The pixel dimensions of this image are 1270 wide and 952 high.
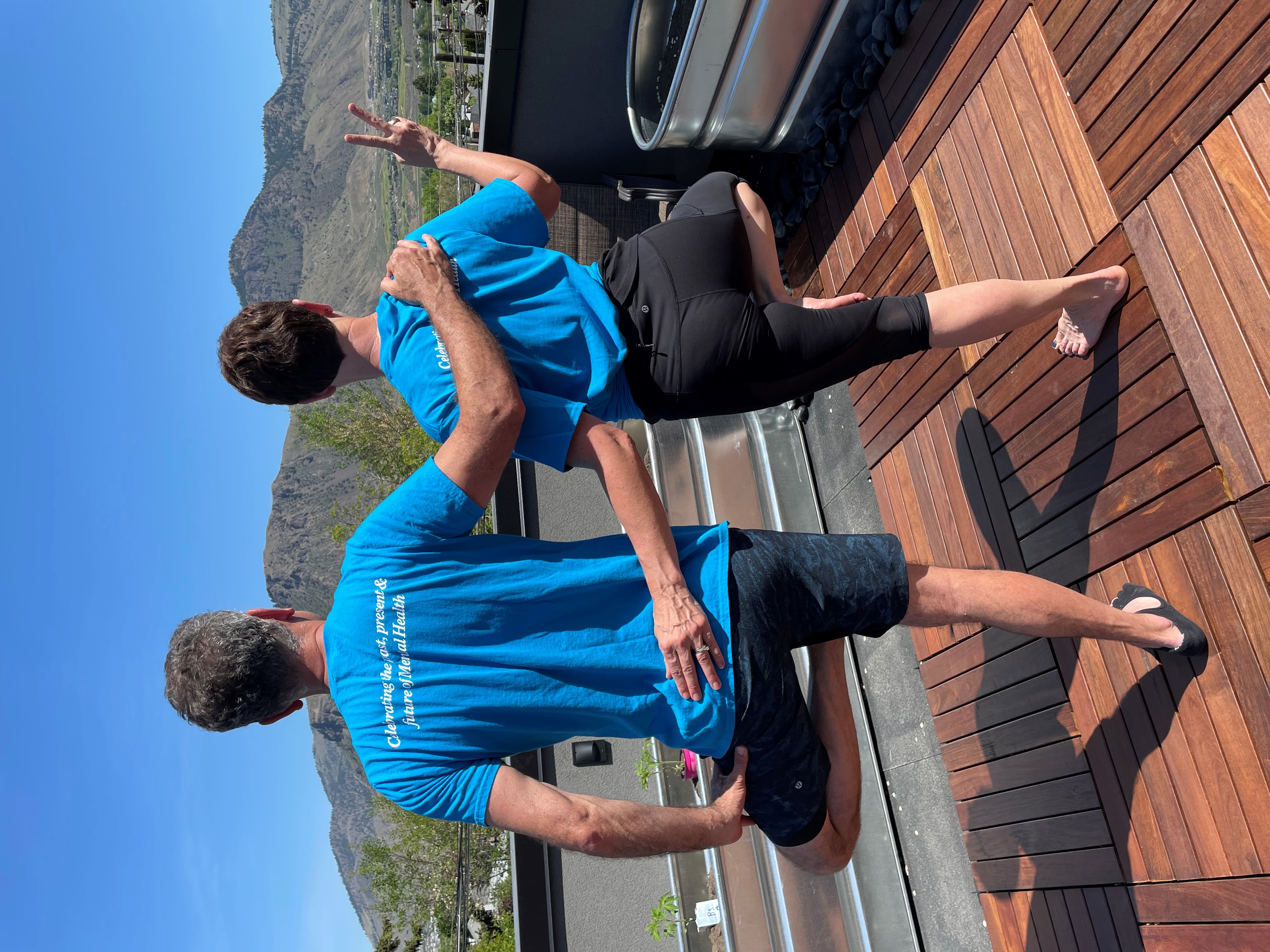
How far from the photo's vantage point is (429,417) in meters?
1.55

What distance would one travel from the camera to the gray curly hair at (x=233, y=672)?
1.58m

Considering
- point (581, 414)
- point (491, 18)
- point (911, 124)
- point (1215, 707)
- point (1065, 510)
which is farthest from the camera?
point (491, 18)

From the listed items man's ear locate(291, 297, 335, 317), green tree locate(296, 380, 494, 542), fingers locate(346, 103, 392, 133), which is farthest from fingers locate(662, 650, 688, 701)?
green tree locate(296, 380, 494, 542)

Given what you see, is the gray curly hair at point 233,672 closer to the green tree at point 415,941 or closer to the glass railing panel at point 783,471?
the glass railing panel at point 783,471

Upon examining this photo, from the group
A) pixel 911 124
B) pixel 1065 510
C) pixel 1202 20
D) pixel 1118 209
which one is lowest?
pixel 1065 510

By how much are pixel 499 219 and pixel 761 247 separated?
753 millimetres

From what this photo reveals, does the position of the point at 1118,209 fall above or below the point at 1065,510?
above

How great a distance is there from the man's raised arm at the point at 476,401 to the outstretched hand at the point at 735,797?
2.38 ft

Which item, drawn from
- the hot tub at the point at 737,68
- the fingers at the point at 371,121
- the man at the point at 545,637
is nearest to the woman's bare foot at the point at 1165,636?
the man at the point at 545,637

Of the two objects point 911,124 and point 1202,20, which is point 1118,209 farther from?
point 911,124

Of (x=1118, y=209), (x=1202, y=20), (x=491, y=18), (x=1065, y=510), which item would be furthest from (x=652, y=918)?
(x=491, y=18)

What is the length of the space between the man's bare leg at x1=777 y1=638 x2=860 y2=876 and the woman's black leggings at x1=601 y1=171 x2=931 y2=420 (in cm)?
61

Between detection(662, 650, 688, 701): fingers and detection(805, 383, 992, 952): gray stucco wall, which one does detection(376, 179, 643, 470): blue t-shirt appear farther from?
detection(805, 383, 992, 952): gray stucco wall

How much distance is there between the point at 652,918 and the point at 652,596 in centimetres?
308
